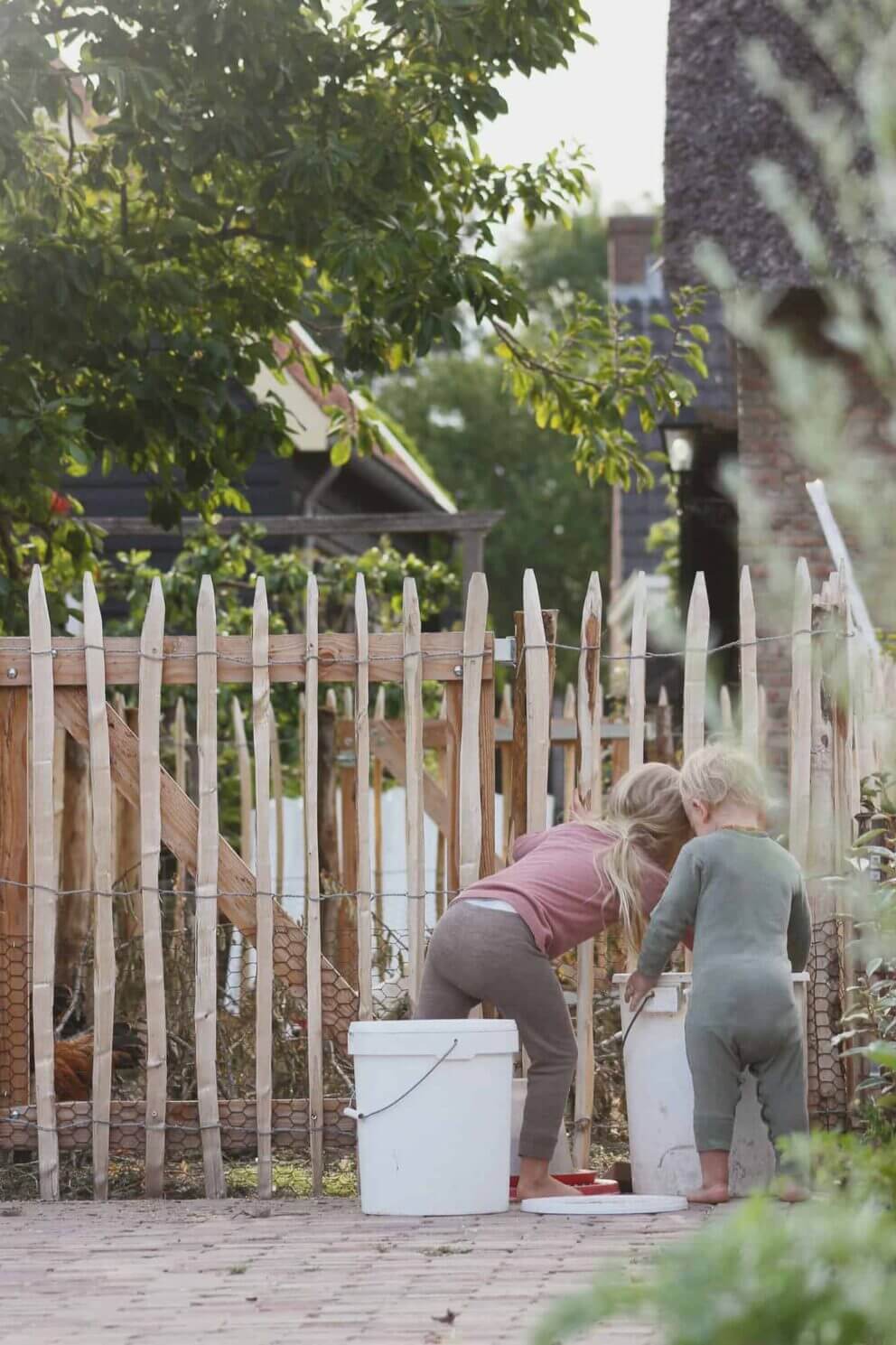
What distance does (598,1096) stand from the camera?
19.7 feet

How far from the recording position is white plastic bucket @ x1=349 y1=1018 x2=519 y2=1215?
420 cm

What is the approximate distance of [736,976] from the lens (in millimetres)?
4184

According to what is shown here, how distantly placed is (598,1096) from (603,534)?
1371 inches

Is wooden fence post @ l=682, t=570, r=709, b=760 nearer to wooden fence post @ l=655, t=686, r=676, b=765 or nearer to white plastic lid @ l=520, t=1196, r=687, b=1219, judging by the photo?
white plastic lid @ l=520, t=1196, r=687, b=1219

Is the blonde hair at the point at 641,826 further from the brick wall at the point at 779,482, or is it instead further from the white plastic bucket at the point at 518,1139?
the brick wall at the point at 779,482

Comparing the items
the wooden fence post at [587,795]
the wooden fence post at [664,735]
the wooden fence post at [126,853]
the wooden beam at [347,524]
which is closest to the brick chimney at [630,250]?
the wooden beam at [347,524]

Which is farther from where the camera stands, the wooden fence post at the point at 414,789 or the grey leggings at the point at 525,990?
the wooden fence post at the point at 414,789

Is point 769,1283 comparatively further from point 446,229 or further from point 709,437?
point 709,437

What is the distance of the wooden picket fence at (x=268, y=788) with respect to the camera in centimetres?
480

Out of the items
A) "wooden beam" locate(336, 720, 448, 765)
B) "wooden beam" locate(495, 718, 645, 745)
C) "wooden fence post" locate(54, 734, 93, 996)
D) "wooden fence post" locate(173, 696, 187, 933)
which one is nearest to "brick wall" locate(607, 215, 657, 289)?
"wooden beam" locate(336, 720, 448, 765)

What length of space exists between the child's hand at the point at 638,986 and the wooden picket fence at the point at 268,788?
39 centimetres

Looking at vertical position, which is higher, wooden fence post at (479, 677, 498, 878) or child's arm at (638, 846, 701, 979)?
wooden fence post at (479, 677, 498, 878)

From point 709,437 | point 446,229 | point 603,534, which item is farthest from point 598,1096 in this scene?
point 603,534

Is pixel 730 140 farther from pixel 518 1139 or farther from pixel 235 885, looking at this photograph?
pixel 518 1139
